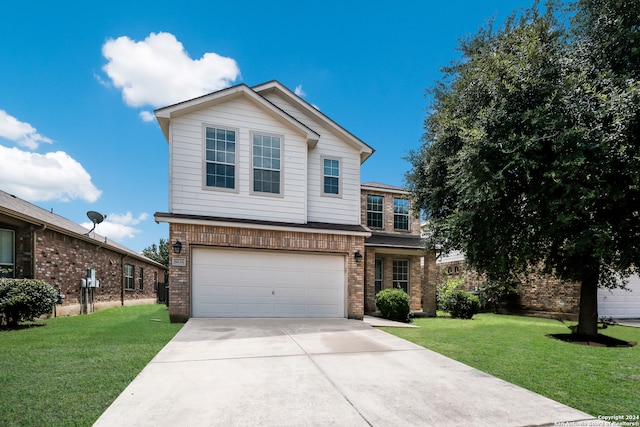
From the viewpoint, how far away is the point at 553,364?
5.84 m

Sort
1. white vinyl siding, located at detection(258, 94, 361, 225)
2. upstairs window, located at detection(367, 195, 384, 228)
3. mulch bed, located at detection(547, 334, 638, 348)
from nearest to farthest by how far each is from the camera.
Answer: mulch bed, located at detection(547, 334, 638, 348) < white vinyl siding, located at detection(258, 94, 361, 225) < upstairs window, located at detection(367, 195, 384, 228)

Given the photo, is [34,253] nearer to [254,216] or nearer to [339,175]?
[254,216]

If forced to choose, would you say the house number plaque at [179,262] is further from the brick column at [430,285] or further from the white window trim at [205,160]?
the brick column at [430,285]

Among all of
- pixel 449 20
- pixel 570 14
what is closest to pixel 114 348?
pixel 570 14

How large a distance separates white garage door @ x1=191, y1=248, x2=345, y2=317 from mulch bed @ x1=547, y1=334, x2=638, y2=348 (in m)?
6.21

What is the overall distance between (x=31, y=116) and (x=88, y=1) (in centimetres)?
529

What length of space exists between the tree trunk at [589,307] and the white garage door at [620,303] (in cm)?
724

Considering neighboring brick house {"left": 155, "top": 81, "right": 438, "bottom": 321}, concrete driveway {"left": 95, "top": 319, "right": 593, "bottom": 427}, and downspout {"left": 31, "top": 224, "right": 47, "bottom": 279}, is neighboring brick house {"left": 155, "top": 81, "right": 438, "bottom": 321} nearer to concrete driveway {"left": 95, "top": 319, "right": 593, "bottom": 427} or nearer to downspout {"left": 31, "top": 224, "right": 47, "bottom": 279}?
concrete driveway {"left": 95, "top": 319, "right": 593, "bottom": 427}

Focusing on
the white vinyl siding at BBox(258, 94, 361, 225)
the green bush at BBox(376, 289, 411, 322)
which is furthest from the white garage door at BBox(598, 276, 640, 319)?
the white vinyl siding at BBox(258, 94, 361, 225)

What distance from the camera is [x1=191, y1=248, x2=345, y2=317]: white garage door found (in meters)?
10.0

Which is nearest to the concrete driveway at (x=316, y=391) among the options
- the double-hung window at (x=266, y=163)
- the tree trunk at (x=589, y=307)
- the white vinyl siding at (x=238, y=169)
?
the white vinyl siding at (x=238, y=169)

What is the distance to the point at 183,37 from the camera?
35.2 feet

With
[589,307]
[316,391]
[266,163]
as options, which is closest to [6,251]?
[266,163]

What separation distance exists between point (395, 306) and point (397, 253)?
3036 mm
